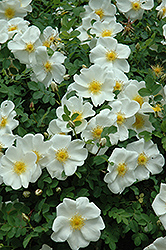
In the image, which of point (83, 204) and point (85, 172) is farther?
point (85, 172)

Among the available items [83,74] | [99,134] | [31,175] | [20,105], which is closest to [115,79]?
[83,74]

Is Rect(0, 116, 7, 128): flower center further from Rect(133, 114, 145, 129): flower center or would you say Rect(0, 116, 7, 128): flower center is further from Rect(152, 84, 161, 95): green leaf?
Rect(152, 84, 161, 95): green leaf

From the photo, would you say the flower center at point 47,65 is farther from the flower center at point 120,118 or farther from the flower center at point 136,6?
the flower center at point 136,6

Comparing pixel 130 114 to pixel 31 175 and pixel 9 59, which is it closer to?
pixel 31 175

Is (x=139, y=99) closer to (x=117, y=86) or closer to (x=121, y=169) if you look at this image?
(x=117, y=86)

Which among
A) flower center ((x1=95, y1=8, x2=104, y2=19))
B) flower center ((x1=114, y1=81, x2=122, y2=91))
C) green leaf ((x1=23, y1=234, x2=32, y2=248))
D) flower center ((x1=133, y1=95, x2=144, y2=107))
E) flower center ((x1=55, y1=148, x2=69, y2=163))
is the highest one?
flower center ((x1=95, y1=8, x2=104, y2=19))

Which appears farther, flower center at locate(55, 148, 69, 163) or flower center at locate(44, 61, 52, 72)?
flower center at locate(44, 61, 52, 72)

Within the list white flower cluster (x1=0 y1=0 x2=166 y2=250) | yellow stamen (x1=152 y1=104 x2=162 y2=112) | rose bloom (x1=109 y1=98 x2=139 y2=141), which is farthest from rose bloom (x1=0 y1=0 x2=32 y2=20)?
yellow stamen (x1=152 y1=104 x2=162 y2=112)
